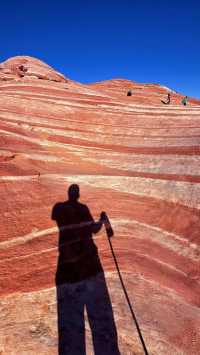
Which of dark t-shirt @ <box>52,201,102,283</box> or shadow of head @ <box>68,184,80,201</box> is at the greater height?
shadow of head @ <box>68,184,80,201</box>

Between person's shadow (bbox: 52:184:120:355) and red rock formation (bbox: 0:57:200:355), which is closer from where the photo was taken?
person's shadow (bbox: 52:184:120:355)

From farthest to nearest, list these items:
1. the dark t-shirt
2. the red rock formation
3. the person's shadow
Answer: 1. the dark t-shirt
2. the red rock formation
3. the person's shadow

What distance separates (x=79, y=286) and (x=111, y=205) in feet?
12.9

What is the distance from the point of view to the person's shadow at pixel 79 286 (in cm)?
662

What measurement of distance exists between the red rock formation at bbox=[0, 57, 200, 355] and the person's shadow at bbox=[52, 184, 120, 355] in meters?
0.22

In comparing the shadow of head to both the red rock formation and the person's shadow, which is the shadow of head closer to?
the person's shadow

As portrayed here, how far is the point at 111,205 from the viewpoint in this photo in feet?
37.1

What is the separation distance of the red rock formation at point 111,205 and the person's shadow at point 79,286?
22 cm

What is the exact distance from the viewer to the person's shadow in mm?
6625

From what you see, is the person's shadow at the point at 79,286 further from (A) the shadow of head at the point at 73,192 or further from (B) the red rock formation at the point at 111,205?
(B) the red rock formation at the point at 111,205

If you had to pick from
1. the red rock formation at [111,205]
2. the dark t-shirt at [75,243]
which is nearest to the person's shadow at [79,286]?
the dark t-shirt at [75,243]

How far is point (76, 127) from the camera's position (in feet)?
55.3

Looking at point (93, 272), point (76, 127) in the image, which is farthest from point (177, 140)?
point (93, 272)

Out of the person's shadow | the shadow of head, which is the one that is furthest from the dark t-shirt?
the shadow of head
